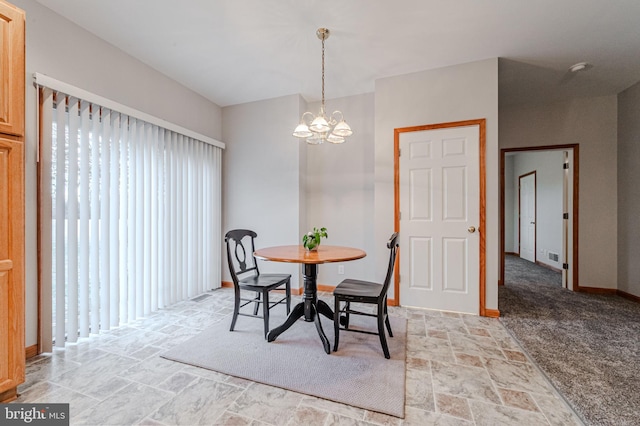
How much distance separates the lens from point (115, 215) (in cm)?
264

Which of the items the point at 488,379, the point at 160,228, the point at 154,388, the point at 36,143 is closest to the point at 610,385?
the point at 488,379

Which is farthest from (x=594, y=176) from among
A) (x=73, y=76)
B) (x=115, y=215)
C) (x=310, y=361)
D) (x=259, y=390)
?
(x=73, y=76)

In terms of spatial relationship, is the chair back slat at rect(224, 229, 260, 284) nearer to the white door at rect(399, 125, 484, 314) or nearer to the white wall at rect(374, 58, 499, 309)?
the white wall at rect(374, 58, 499, 309)

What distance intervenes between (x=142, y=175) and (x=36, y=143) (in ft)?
2.90

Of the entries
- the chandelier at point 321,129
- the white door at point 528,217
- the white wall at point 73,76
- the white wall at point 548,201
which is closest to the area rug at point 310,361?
the white wall at point 73,76

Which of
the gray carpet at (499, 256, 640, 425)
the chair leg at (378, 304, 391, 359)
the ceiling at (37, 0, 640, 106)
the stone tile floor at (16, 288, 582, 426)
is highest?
the ceiling at (37, 0, 640, 106)

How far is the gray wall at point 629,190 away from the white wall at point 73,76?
5.99m

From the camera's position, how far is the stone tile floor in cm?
146

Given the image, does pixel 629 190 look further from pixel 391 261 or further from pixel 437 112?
pixel 391 261

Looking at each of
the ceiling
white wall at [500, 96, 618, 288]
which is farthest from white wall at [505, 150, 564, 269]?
the ceiling

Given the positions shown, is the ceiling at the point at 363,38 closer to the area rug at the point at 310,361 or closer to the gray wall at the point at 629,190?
the gray wall at the point at 629,190

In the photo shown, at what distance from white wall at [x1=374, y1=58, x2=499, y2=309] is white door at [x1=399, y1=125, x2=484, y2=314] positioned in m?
0.13

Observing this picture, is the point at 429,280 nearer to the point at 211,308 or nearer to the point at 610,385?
the point at 610,385

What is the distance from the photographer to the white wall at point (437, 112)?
289 cm
